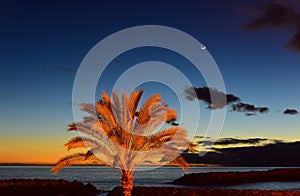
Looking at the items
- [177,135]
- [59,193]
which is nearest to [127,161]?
[177,135]

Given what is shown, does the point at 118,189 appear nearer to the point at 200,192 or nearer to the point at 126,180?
the point at 200,192

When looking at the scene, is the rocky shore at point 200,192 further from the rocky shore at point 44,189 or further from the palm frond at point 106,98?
the palm frond at point 106,98

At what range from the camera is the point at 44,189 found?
50844mm

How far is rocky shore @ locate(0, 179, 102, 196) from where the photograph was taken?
48.8m

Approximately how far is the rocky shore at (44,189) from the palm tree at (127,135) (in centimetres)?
2822

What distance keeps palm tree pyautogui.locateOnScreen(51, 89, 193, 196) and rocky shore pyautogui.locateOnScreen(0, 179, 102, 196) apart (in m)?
28.2

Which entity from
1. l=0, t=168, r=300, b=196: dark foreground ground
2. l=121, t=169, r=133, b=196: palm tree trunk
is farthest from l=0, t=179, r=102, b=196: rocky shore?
l=121, t=169, r=133, b=196: palm tree trunk

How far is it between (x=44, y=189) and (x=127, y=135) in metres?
32.1

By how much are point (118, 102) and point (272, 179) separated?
8013 cm

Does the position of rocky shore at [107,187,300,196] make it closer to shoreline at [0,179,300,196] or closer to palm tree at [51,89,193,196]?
shoreline at [0,179,300,196]

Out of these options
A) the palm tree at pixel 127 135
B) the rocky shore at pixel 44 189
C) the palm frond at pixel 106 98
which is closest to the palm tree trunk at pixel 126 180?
the palm tree at pixel 127 135

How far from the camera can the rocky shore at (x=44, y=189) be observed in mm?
48812

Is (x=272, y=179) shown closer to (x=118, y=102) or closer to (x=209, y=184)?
(x=209, y=184)

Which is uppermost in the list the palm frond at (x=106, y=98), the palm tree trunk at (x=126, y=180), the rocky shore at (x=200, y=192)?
the palm frond at (x=106, y=98)
